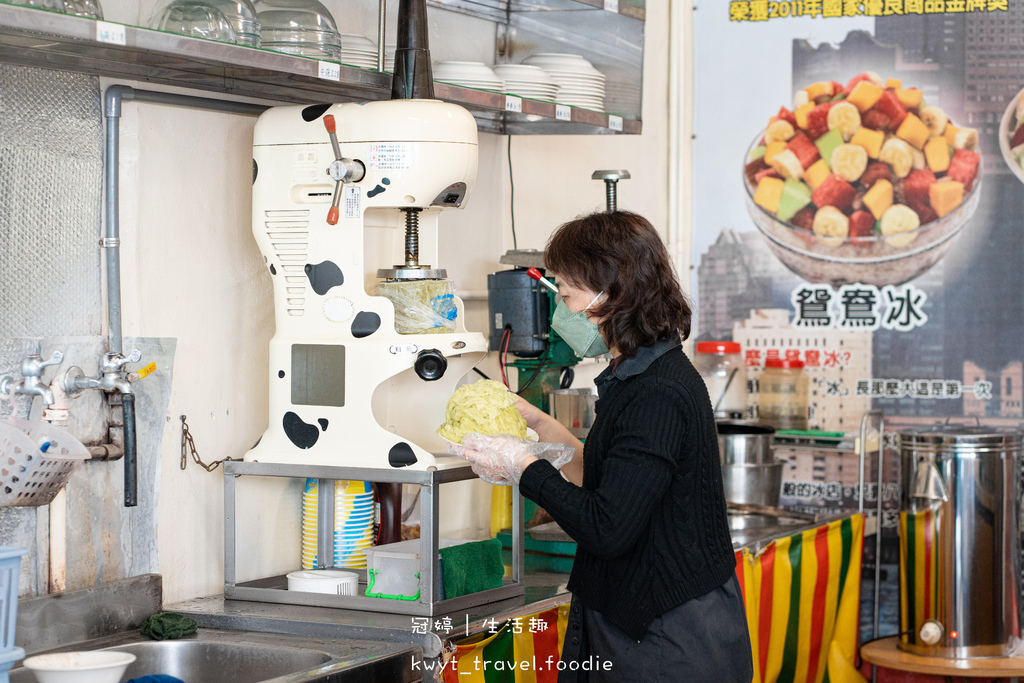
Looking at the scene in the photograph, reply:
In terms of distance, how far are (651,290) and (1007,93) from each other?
271 centimetres

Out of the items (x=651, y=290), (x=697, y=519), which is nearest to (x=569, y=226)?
(x=651, y=290)

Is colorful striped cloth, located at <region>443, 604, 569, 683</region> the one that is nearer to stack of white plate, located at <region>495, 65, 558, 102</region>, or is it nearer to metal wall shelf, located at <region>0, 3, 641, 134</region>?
metal wall shelf, located at <region>0, 3, 641, 134</region>

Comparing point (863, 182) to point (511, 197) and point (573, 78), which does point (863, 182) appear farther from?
point (573, 78)

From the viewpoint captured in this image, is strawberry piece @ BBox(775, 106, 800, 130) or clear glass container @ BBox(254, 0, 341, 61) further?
strawberry piece @ BBox(775, 106, 800, 130)

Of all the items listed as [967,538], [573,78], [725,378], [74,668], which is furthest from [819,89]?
Answer: [74,668]

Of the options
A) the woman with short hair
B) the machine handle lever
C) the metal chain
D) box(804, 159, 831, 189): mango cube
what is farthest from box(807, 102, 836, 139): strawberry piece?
the metal chain

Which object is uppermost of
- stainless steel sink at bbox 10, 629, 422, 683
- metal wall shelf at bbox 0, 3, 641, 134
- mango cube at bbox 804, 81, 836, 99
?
mango cube at bbox 804, 81, 836, 99

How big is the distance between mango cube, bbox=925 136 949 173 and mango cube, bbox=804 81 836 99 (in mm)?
408

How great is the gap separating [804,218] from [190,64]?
2.69 metres

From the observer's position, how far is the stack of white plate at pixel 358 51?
7.92 ft

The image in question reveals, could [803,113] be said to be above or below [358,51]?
above

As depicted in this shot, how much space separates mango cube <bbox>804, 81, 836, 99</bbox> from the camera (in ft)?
14.0

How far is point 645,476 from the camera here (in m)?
1.84

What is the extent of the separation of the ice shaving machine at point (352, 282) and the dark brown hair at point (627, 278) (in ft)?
1.44
